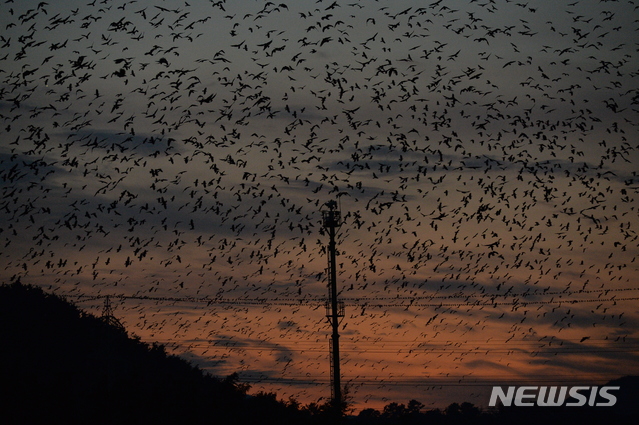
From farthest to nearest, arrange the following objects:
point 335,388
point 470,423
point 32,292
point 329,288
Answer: point 470,423 → point 32,292 → point 329,288 → point 335,388

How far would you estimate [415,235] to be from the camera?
3462 centimetres

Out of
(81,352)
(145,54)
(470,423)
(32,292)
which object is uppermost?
(145,54)

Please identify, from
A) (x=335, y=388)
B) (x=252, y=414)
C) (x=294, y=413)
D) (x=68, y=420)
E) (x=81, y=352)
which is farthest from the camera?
(x=81, y=352)

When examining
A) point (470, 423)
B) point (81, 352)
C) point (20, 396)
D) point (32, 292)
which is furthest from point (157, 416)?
point (470, 423)

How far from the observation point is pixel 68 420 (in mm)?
27141

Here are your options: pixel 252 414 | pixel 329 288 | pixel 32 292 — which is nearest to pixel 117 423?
pixel 252 414

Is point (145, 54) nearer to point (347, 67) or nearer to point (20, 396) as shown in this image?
point (347, 67)

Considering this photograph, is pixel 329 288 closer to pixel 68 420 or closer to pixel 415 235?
pixel 415 235

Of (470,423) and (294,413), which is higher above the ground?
(294,413)

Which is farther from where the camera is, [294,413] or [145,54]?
[294,413]

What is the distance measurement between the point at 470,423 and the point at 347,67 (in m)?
102

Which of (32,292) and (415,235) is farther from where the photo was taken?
(32,292)

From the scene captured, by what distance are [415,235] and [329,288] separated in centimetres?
745

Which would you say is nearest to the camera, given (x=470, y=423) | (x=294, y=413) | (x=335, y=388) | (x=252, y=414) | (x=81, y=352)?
(x=252, y=414)
